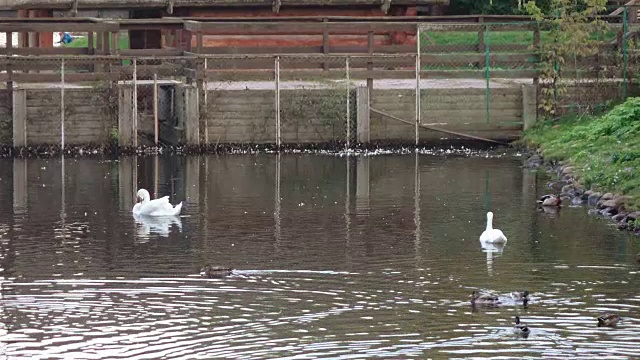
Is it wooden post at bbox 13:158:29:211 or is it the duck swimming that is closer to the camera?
the duck swimming

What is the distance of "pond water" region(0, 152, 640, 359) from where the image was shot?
16078 millimetres

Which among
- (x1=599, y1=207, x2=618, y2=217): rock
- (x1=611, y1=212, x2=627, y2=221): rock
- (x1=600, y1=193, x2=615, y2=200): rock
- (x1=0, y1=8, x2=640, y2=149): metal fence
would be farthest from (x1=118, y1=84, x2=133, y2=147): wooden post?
(x1=611, y1=212, x2=627, y2=221): rock

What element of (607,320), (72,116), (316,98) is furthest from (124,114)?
(607,320)

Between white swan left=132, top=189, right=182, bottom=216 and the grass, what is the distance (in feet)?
24.7

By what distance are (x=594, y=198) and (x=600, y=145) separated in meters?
4.42

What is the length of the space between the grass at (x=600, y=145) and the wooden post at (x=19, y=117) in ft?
39.4

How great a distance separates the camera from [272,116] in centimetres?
3694

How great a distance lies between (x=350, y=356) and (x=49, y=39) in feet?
113

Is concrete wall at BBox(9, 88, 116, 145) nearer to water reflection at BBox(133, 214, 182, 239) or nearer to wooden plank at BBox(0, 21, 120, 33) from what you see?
wooden plank at BBox(0, 21, 120, 33)

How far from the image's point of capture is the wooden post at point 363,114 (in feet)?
121

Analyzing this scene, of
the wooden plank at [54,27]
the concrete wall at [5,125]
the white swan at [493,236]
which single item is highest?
the wooden plank at [54,27]

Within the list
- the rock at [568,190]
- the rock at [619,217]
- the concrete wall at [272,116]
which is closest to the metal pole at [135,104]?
the concrete wall at [272,116]

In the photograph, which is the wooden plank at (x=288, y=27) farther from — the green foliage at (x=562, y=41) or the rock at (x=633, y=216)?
the rock at (x=633, y=216)

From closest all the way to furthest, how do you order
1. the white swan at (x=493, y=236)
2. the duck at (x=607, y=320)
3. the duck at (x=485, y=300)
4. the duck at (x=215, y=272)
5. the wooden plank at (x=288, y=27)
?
the duck at (x=607, y=320)
the duck at (x=485, y=300)
the duck at (x=215, y=272)
the white swan at (x=493, y=236)
the wooden plank at (x=288, y=27)
